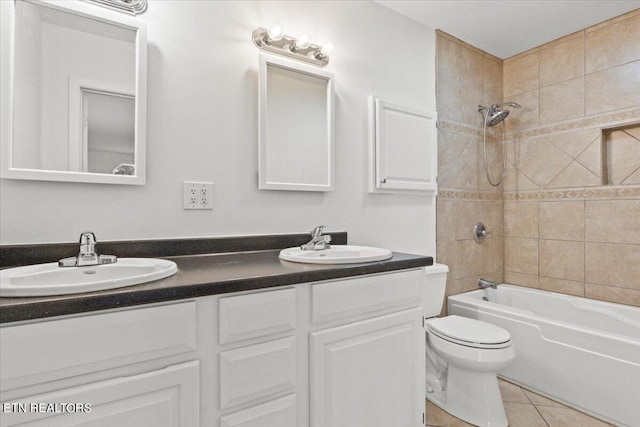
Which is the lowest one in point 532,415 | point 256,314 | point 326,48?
point 532,415

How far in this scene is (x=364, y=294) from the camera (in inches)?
50.0

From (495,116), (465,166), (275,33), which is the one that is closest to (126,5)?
(275,33)

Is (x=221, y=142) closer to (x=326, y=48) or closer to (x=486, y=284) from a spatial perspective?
(x=326, y=48)

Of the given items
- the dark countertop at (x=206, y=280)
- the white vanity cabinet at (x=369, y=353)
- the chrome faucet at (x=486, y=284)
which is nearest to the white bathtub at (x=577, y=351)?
the chrome faucet at (x=486, y=284)

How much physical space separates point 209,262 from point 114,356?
526 mm

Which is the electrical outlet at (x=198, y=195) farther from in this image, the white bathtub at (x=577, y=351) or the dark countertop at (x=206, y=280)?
the white bathtub at (x=577, y=351)

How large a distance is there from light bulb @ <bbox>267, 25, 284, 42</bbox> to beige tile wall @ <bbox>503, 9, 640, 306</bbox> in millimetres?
2214

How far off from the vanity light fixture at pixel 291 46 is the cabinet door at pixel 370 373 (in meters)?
1.35

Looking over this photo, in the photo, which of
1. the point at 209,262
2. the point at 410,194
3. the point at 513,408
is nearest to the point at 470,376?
the point at 513,408

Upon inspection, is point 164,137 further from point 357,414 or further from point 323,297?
point 357,414

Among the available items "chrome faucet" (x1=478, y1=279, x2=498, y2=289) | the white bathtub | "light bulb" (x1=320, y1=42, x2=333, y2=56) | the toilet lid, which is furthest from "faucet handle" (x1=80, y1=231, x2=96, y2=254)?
"chrome faucet" (x1=478, y1=279, x2=498, y2=289)

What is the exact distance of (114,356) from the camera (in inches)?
32.3

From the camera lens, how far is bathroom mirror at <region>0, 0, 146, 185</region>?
1.15 m

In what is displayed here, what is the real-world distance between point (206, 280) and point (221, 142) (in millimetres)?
770
